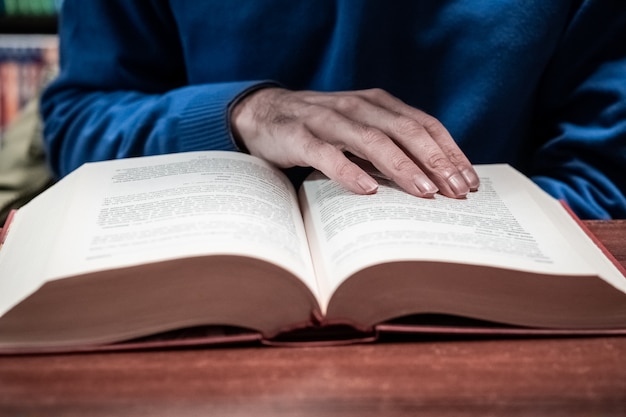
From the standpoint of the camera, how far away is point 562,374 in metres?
0.46

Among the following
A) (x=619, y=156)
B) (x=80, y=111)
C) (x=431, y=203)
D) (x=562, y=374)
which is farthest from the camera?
(x=80, y=111)

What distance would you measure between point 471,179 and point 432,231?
0.12 metres

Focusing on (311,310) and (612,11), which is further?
(612,11)

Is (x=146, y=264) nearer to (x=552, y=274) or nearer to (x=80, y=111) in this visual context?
(x=552, y=274)

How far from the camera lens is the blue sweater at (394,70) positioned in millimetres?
798

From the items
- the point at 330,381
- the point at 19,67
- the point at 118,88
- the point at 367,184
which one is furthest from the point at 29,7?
the point at 330,381

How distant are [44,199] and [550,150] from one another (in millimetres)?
581

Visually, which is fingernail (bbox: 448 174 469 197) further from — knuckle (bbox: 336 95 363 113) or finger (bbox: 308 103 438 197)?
knuckle (bbox: 336 95 363 113)

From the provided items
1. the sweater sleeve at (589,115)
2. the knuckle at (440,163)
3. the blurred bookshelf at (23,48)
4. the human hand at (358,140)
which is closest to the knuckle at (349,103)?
the human hand at (358,140)

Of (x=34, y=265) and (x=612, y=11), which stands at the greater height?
(x=612, y=11)

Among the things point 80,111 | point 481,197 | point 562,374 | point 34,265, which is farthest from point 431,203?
point 80,111

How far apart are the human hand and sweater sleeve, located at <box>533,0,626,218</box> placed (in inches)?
8.8

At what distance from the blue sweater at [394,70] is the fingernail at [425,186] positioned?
239mm

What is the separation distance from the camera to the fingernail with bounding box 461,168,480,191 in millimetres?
624
